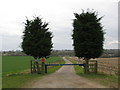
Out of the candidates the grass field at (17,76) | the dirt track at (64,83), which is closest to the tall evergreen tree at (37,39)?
the grass field at (17,76)

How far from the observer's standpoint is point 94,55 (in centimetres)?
2264

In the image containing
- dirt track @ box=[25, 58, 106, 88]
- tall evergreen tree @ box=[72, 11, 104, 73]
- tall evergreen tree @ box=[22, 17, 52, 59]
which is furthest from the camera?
tall evergreen tree @ box=[22, 17, 52, 59]

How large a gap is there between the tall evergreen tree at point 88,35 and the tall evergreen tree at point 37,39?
3.49 m

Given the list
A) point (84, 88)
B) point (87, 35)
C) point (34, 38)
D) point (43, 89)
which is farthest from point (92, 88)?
point (34, 38)

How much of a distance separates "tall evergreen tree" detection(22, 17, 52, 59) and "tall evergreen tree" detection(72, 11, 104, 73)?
11.4 ft

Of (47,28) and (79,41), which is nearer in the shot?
(79,41)

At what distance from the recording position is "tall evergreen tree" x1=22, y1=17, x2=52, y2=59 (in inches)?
927

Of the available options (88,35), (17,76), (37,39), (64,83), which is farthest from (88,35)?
(64,83)

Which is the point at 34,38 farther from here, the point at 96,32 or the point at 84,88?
the point at 84,88

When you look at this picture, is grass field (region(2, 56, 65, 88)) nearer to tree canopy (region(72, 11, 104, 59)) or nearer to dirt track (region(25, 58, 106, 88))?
dirt track (region(25, 58, 106, 88))

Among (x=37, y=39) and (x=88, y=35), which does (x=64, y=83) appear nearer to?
(x=88, y=35)

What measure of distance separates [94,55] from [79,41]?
2.26 meters

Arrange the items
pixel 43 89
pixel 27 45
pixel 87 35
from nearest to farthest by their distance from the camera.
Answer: pixel 43 89 → pixel 87 35 → pixel 27 45

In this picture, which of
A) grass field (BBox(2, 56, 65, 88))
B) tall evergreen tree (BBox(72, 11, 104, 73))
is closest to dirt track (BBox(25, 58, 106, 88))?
grass field (BBox(2, 56, 65, 88))
